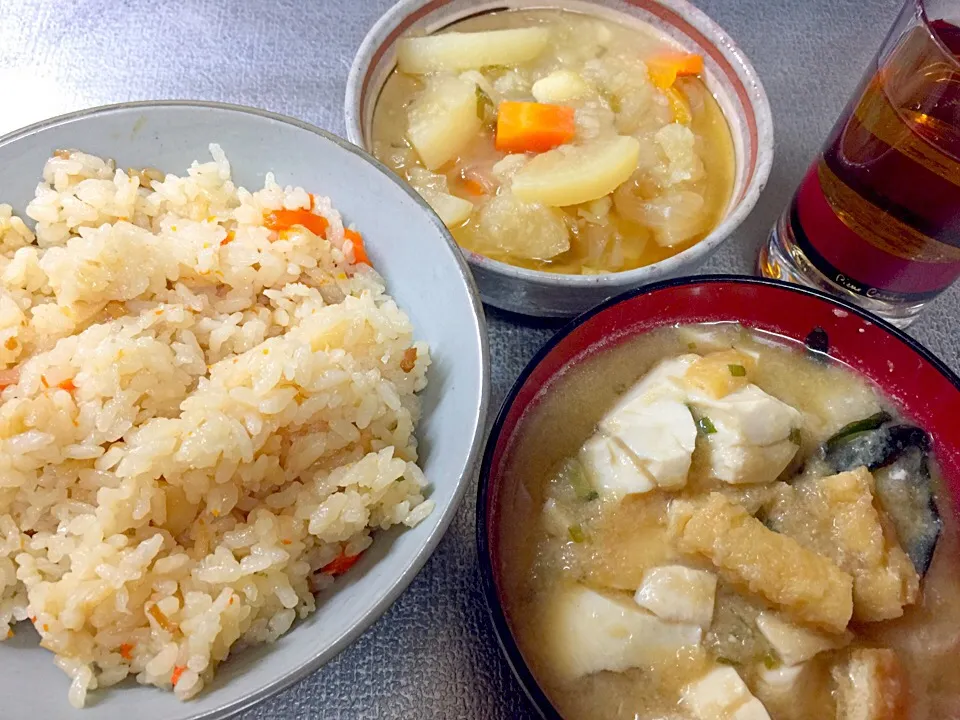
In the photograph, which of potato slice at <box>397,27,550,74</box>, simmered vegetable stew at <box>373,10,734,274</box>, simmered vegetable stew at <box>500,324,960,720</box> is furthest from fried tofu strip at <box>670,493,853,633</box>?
potato slice at <box>397,27,550,74</box>

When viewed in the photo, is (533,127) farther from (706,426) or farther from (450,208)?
(706,426)

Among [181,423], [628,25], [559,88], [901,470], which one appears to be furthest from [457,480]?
[628,25]

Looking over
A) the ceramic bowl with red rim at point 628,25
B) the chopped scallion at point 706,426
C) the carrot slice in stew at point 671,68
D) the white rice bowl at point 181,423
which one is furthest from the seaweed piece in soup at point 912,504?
the carrot slice in stew at point 671,68

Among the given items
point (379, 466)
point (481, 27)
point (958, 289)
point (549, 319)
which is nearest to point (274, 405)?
point (379, 466)

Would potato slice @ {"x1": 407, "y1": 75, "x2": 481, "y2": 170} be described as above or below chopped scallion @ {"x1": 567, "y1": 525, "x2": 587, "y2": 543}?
above

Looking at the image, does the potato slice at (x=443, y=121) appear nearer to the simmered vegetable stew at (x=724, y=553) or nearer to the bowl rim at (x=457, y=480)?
the bowl rim at (x=457, y=480)

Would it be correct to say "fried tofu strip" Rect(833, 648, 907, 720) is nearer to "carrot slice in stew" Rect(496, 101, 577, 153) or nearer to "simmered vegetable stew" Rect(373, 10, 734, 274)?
"simmered vegetable stew" Rect(373, 10, 734, 274)
